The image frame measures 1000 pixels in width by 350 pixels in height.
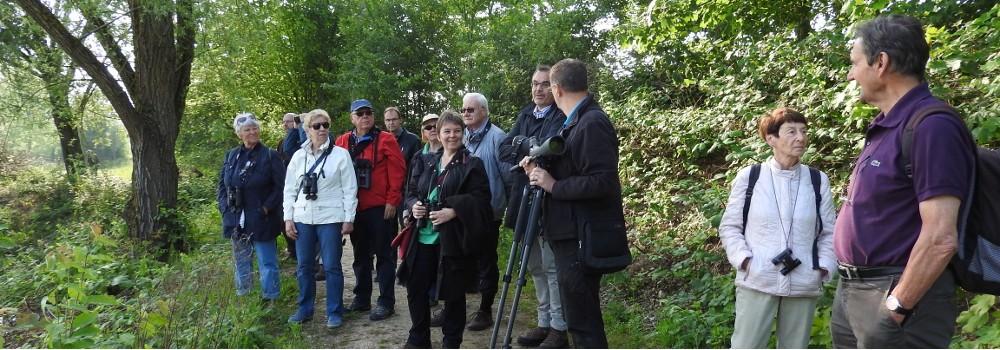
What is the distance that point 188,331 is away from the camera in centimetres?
434

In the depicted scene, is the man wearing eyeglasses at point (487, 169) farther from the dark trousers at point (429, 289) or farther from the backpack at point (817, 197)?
the backpack at point (817, 197)

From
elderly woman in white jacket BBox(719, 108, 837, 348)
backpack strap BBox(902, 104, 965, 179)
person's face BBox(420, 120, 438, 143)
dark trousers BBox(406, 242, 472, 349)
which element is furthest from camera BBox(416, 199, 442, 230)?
backpack strap BBox(902, 104, 965, 179)

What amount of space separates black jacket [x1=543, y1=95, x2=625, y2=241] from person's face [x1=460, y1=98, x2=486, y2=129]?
2.00 metres

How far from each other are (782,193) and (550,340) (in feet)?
7.08

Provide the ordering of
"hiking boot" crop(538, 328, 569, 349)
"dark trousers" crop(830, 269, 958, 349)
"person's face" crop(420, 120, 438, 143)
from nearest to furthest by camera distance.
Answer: "dark trousers" crop(830, 269, 958, 349) < "hiking boot" crop(538, 328, 569, 349) < "person's face" crop(420, 120, 438, 143)

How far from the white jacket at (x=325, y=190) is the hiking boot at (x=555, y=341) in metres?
1.93

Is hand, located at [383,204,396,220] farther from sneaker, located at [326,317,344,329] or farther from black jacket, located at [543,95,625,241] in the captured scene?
black jacket, located at [543,95,625,241]

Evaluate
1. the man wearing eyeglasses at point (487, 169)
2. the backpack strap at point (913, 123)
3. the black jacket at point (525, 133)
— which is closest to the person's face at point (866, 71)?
the backpack strap at point (913, 123)

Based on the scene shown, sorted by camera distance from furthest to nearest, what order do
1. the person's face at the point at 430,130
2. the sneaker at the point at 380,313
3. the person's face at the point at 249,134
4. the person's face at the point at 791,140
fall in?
the person's face at the point at 249,134 → the person's face at the point at 430,130 → the sneaker at the point at 380,313 → the person's face at the point at 791,140

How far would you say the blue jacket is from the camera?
5.93 meters

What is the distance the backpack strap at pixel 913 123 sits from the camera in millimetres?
1979

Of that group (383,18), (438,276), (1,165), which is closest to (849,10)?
(438,276)

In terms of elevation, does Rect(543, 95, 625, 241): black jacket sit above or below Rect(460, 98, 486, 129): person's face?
below

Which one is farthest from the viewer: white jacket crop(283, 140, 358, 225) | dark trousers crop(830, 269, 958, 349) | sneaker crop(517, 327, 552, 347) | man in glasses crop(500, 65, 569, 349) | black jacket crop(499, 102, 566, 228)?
white jacket crop(283, 140, 358, 225)
